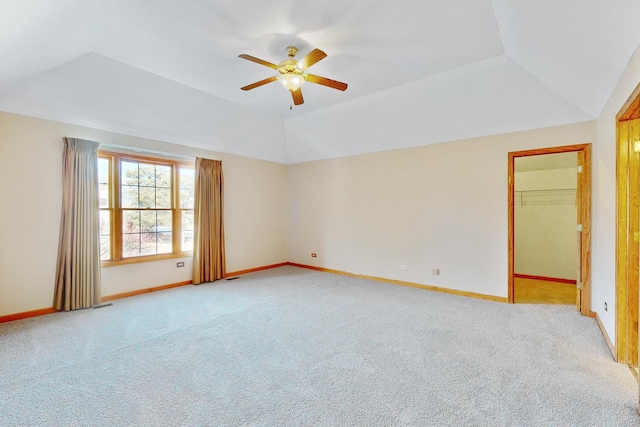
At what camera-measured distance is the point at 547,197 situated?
5.48 meters

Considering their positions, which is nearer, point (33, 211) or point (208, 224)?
point (33, 211)

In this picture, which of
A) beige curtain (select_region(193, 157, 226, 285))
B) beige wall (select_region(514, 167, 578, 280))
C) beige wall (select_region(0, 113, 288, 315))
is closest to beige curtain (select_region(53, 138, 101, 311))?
beige wall (select_region(0, 113, 288, 315))

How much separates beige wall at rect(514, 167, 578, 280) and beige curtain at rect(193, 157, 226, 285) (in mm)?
5872

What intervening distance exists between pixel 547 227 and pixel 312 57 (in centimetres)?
554

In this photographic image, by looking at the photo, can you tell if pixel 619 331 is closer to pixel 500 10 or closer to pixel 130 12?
pixel 500 10

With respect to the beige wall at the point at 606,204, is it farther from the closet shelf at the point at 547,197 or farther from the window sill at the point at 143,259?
the window sill at the point at 143,259

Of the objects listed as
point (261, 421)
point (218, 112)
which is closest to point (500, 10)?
point (261, 421)

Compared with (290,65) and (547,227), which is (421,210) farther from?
(290,65)

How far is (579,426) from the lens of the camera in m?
1.74

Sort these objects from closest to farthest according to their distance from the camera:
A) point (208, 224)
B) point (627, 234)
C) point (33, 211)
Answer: point (627, 234), point (33, 211), point (208, 224)

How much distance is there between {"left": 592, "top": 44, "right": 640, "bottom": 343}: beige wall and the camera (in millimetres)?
2553

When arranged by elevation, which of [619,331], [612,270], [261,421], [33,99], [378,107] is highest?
[378,107]

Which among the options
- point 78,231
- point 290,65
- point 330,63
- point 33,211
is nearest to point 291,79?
point 290,65

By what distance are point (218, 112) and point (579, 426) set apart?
5200 mm
